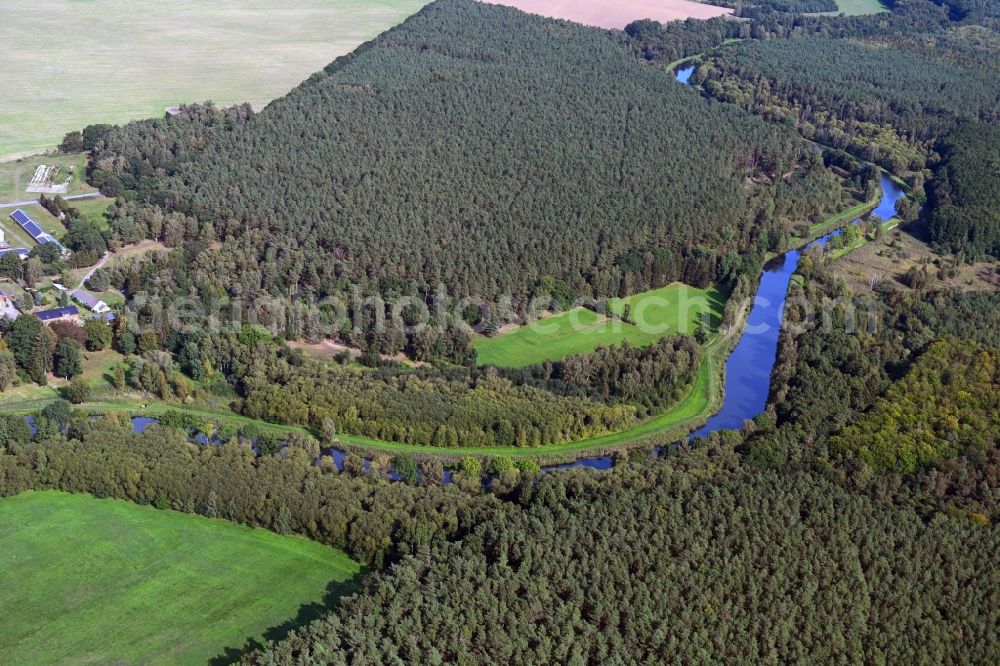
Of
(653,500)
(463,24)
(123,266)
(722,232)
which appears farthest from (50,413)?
(463,24)

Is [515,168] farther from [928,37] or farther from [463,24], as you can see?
[928,37]

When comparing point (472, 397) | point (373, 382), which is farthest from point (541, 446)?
point (373, 382)

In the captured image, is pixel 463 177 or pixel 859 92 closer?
pixel 463 177

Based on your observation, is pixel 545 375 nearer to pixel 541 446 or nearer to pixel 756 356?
pixel 541 446

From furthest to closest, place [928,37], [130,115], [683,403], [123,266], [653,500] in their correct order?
[928,37], [130,115], [123,266], [683,403], [653,500]

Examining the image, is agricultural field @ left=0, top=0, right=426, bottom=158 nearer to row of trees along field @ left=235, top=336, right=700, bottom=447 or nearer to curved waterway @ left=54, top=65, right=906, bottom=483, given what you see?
row of trees along field @ left=235, top=336, right=700, bottom=447
